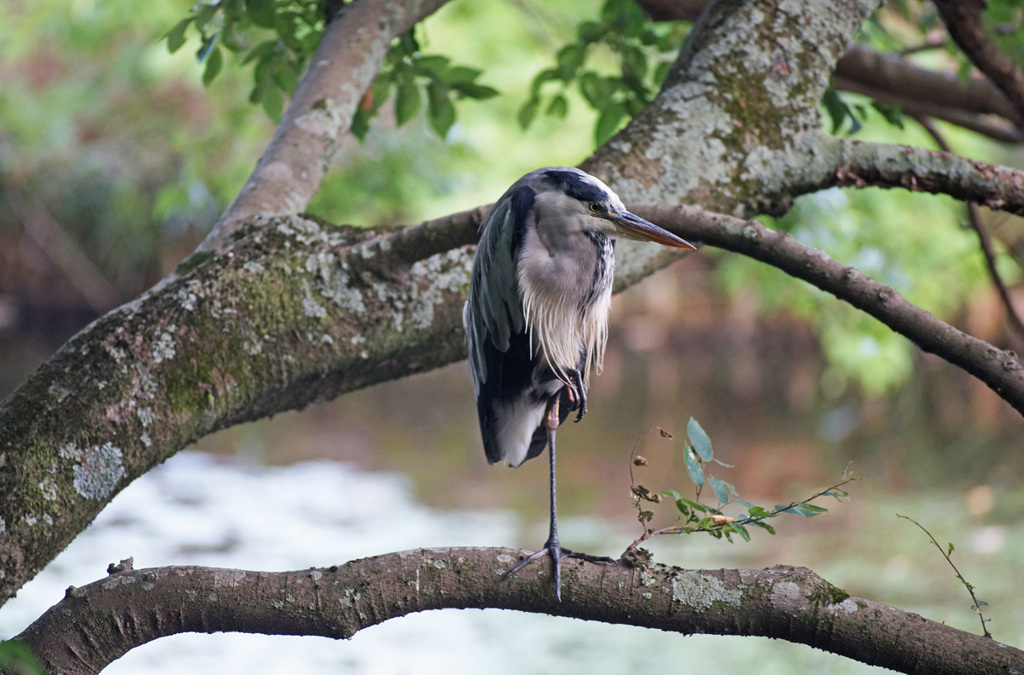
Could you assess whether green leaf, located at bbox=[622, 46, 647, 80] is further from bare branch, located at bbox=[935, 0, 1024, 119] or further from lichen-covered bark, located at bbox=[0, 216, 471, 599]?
lichen-covered bark, located at bbox=[0, 216, 471, 599]

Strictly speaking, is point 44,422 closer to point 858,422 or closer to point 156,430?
point 156,430

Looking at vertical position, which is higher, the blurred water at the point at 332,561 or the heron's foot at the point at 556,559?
the heron's foot at the point at 556,559

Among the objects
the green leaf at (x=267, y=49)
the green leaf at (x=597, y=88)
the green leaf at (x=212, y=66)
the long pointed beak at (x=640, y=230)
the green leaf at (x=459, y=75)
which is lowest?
the long pointed beak at (x=640, y=230)

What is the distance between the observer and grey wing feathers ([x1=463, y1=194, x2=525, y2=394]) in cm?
133

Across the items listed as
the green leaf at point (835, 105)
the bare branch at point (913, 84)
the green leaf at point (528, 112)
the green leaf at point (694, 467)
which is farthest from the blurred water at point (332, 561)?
the green leaf at point (694, 467)

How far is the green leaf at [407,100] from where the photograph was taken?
6.56ft

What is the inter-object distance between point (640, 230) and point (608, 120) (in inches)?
39.6

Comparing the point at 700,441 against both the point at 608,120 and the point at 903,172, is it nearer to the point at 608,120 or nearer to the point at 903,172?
the point at 903,172

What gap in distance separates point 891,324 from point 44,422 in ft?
3.73

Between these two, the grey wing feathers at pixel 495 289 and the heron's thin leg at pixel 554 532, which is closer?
the heron's thin leg at pixel 554 532

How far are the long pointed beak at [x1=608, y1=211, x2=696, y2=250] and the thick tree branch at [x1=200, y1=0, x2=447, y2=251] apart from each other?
0.63 metres

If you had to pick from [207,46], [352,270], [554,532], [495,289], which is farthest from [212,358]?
[207,46]

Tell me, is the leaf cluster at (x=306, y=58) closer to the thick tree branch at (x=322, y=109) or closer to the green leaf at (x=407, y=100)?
the green leaf at (x=407, y=100)

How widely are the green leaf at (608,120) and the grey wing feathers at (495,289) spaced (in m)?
0.84
